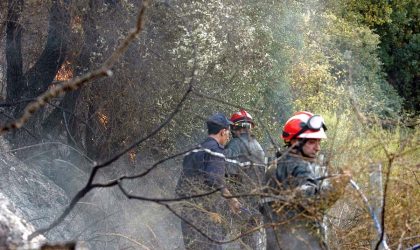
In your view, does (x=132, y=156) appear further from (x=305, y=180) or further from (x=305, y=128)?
(x=305, y=180)

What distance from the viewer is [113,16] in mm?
10141

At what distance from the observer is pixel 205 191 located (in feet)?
22.0

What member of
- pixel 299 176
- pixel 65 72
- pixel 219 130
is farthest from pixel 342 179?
pixel 65 72

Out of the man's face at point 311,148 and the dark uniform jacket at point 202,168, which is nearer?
the man's face at point 311,148

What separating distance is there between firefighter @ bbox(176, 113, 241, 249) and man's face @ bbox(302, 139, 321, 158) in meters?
0.74

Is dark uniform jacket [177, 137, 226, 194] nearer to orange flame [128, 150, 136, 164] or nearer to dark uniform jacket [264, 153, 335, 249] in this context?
dark uniform jacket [264, 153, 335, 249]

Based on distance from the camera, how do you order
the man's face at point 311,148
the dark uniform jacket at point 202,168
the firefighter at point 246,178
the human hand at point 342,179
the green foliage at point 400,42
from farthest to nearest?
the green foliage at point 400,42 → the dark uniform jacket at point 202,168 → the firefighter at point 246,178 → the man's face at point 311,148 → the human hand at point 342,179

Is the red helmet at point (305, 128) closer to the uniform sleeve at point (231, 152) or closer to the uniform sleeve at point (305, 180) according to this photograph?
the uniform sleeve at point (305, 180)

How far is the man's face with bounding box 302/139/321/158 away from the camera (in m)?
5.68

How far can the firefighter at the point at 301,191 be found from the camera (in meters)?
4.71

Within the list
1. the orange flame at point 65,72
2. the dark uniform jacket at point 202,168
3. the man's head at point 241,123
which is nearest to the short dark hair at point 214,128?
the dark uniform jacket at point 202,168

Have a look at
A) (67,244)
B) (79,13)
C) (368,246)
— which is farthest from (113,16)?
(67,244)

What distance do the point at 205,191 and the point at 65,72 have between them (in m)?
4.66

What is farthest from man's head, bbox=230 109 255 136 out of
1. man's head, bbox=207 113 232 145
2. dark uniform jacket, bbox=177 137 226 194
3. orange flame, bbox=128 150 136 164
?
orange flame, bbox=128 150 136 164
